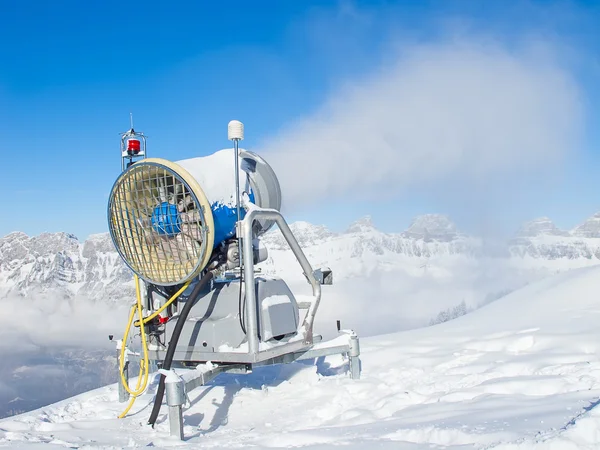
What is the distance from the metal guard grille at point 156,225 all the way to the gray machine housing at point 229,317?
44 centimetres

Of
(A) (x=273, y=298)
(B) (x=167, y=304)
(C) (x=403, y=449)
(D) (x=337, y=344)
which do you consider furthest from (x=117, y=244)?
(C) (x=403, y=449)

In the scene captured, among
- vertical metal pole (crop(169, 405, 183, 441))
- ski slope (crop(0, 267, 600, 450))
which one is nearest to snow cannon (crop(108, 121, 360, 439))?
ski slope (crop(0, 267, 600, 450))

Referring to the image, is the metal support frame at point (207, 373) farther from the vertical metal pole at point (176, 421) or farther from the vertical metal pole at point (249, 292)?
the vertical metal pole at point (249, 292)

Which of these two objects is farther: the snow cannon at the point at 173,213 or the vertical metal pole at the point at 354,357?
the vertical metal pole at the point at 354,357

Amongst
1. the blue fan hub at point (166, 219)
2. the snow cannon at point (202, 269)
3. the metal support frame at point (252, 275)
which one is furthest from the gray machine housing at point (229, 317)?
the blue fan hub at point (166, 219)

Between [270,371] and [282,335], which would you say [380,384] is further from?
[270,371]

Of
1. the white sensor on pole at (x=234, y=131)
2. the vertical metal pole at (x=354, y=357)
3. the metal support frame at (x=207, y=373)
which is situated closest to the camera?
the metal support frame at (x=207, y=373)

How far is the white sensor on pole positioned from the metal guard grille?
70 centimetres

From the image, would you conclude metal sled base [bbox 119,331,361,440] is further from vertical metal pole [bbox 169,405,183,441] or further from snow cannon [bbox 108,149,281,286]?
snow cannon [bbox 108,149,281,286]

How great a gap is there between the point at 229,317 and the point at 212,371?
0.56 m

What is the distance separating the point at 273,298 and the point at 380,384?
1471 mm

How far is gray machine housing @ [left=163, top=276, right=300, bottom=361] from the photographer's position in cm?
533

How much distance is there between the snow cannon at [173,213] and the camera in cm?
520

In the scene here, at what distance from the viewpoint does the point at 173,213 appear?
5410 millimetres
